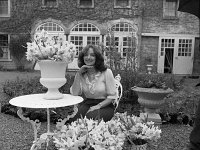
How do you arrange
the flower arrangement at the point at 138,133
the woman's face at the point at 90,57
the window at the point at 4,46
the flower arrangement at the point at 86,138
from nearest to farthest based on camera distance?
the flower arrangement at the point at 86,138
the flower arrangement at the point at 138,133
the woman's face at the point at 90,57
the window at the point at 4,46

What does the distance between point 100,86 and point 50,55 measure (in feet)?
2.68

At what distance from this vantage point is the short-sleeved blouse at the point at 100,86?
3.13 m

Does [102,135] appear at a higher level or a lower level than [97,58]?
lower

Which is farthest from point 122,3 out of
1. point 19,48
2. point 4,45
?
point 4,45

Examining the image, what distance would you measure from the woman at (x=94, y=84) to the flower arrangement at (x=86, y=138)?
1.05m

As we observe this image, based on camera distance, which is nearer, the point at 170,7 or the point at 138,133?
the point at 138,133

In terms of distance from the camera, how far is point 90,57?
10.1 ft

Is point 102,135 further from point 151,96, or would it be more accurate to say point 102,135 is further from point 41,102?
point 151,96

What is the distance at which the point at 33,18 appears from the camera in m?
16.1

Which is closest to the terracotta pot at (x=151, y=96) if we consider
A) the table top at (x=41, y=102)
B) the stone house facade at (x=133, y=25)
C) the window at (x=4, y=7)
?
the table top at (x=41, y=102)

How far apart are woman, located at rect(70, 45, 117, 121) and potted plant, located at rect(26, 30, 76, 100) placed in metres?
0.40

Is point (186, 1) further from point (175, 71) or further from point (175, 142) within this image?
point (175, 71)

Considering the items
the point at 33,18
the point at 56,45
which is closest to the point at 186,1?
the point at 56,45

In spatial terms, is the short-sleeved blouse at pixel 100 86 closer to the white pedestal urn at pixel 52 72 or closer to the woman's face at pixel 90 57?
the woman's face at pixel 90 57
